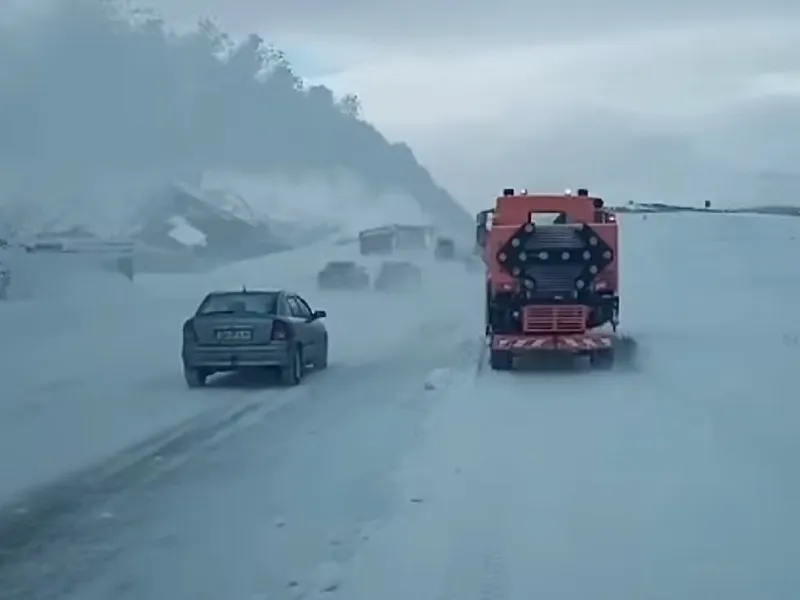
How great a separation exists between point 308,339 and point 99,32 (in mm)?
74565

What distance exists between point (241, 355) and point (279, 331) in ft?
2.13

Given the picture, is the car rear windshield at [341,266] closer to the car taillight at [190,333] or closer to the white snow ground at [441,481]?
the white snow ground at [441,481]

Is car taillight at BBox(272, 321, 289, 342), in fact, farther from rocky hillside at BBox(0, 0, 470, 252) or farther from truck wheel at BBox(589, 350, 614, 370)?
rocky hillside at BBox(0, 0, 470, 252)

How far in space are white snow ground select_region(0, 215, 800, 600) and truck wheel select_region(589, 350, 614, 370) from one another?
61cm

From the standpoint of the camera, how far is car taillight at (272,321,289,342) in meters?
21.2

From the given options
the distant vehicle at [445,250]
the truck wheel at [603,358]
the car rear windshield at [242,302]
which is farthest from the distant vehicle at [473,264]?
the car rear windshield at [242,302]

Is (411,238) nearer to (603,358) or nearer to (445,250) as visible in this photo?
(445,250)

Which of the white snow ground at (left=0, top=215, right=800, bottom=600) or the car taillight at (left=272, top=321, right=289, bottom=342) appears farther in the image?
the car taillight at (left=272, top=321, right=289, bottom=342)

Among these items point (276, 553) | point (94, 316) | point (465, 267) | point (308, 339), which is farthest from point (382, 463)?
point (465, 267)

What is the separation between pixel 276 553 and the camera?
9273 mm

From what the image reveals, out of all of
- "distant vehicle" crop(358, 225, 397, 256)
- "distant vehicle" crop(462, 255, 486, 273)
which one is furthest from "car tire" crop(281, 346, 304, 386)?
"distant vehicle" crop(358, 225, 397, 256)

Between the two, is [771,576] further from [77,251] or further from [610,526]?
[77,251]

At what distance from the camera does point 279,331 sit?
2123 cm

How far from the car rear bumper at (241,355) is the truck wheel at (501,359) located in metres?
3.80
